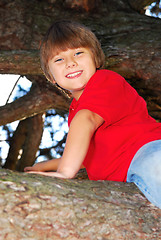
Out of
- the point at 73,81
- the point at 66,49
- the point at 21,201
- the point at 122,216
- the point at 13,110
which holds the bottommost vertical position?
the point at 13,110

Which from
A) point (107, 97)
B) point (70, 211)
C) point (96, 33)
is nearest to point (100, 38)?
point (96, 33)

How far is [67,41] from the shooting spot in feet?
5.08

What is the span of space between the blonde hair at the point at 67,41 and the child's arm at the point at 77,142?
483 mm

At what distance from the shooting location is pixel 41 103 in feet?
10.2

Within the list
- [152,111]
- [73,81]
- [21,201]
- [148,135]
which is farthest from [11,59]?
[21,201]

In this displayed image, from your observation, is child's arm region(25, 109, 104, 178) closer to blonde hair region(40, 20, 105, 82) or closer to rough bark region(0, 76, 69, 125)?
blonde hair region(40, 20, 105, 82)

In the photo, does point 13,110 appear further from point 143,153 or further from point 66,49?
point 143,153

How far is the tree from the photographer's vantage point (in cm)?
244

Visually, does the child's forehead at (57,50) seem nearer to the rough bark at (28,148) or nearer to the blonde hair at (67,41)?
the blonde hair at (67,41)

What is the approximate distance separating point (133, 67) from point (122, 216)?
5.73 ft

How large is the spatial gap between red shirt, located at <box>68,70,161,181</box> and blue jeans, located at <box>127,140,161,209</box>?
0.05 m

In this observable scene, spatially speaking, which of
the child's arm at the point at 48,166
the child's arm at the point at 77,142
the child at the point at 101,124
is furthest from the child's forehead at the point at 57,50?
the child's arm at the point at 48,166

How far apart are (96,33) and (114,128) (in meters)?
1.73

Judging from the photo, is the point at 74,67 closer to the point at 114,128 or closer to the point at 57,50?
the point at 57,50
